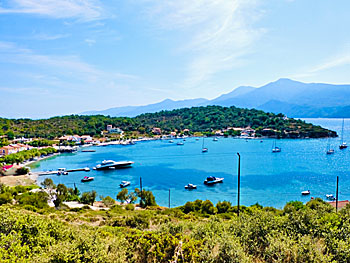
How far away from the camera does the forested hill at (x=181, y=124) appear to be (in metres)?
76.3

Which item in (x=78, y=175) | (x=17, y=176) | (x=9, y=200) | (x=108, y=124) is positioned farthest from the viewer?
(x=108, y=124)

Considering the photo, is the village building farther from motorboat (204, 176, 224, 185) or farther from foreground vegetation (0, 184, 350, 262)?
foreground vegetation (0, 184, 350, 262)

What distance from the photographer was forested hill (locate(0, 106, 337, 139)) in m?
76.3

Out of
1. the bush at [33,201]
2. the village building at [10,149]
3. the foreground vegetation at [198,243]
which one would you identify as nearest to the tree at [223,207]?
the foreground vegetation at [198,243]

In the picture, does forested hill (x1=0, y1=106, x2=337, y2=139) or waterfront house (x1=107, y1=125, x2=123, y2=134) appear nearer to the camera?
forested hill (x1=0, y1=106, x2=337, y2=139)

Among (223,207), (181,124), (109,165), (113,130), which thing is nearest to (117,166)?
(109,165)

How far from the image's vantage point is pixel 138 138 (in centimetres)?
8462

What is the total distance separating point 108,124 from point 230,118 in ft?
180

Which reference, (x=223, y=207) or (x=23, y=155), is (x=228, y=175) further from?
(x=23, y=155)

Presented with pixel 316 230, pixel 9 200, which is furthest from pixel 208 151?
pixel 316 230

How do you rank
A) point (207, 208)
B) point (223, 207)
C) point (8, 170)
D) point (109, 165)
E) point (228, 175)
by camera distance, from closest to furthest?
1. point (207, 208)
2. point (223, 207)
3. point (228, 175)
4. point (8, 170)
5. point (109, 165)

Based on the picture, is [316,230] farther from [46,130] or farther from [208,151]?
[46,130]

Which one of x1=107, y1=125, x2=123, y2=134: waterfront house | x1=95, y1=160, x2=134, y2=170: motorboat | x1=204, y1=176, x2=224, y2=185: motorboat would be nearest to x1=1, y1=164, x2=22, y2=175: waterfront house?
x1=95, y1=160, x2=134, y2=170: motorboat

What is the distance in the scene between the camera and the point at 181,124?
107 m
